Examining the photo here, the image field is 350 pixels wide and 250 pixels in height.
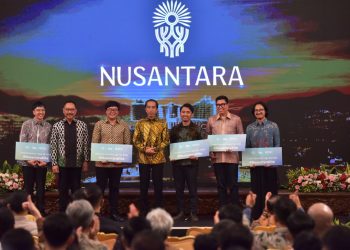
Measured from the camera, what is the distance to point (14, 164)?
8609mm

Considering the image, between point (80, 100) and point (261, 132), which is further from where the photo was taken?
point (80, 100)

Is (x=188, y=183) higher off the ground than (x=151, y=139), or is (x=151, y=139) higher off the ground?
(x=151, y=139)

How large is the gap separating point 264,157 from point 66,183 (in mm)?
2412

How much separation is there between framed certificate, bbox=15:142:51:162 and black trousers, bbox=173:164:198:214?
1626mm

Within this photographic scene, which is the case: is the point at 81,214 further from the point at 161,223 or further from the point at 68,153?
the point at 68,153

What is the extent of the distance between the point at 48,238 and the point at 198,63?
5795 mm

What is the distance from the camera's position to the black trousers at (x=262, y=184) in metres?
6.82

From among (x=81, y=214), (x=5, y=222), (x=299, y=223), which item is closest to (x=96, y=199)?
(x=81, y=214)

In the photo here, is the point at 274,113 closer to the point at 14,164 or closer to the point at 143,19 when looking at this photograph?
the point at 143,19

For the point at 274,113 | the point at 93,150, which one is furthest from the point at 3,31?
the point at 274,113

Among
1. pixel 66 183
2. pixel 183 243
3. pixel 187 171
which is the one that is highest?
pixel 187 171

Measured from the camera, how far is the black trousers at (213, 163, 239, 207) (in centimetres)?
695

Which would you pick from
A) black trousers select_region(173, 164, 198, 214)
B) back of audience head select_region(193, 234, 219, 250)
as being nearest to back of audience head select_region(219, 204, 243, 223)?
back of audience head select_region(193, 234, 219, 250)

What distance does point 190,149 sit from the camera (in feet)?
22.5
